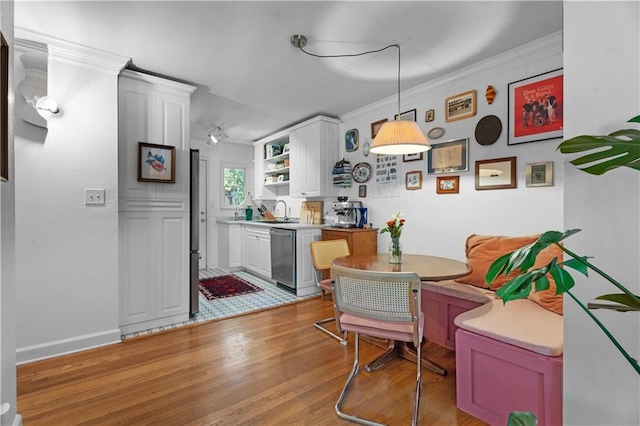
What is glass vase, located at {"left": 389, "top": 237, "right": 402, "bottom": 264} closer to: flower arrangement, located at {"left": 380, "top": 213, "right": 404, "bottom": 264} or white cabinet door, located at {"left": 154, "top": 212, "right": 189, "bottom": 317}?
flower arrangement, located at {"left": 380, "top": 213, "right": 404, "bottom": 264}

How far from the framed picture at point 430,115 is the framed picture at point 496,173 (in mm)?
716

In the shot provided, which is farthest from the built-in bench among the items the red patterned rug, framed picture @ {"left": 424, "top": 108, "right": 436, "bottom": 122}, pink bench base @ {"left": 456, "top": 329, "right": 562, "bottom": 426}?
the red patterned rug

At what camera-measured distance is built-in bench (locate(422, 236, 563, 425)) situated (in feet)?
4.50

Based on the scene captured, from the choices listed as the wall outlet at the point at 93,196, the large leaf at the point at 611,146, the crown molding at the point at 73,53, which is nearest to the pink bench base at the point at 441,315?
the large leaf at the point at 611,146

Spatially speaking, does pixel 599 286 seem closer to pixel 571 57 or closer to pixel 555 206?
pixel 571 57

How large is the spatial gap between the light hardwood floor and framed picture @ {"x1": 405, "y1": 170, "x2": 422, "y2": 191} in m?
1.66

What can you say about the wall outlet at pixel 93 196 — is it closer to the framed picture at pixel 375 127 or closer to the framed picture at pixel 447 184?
the framed picture at pixel 375 127

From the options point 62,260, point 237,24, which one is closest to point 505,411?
point 237,24

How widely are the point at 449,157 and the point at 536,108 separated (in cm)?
79

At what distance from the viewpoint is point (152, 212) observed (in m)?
2.79

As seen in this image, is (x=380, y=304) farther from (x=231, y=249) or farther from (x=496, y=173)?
(x=231, y=249)

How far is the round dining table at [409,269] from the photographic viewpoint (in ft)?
6.31

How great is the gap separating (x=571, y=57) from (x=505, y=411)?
5.45 feet

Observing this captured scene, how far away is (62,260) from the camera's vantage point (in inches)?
90.1
